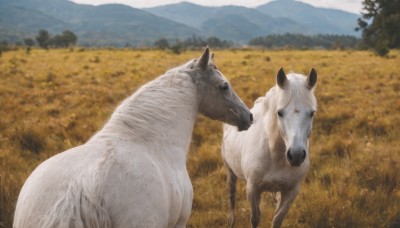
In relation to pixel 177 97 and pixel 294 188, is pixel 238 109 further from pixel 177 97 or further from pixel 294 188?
pixel 294 188

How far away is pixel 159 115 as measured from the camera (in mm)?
2516

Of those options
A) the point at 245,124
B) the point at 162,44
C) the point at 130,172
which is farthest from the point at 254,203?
the point at 162,44

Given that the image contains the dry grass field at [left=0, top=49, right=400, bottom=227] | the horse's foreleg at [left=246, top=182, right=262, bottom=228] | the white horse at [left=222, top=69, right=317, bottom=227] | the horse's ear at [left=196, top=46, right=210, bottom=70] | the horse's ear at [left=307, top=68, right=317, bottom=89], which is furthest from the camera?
the dry grass field at [left=0, top=49, right=400, bottom=227]

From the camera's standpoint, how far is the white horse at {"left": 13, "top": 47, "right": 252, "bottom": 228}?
1792 millimetres

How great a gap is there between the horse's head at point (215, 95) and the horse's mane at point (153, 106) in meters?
0.09

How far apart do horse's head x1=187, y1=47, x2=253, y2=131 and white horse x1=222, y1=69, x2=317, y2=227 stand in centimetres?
45

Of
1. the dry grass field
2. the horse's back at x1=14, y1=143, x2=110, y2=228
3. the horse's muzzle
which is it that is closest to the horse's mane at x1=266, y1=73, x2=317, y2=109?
the horse's muzzle

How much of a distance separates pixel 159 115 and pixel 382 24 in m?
24.2

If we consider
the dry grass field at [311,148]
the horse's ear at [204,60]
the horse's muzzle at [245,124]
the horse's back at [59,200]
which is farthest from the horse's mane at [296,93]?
the horse's back at [59,200]

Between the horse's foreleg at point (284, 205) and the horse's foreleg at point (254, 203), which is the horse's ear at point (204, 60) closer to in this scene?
the horse's foreleg at point (254, 203)

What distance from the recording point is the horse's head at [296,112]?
10.4 ft

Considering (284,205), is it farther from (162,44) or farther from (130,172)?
(162,44)

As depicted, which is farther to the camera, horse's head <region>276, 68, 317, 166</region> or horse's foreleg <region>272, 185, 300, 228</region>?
horse's foreleg <region>272, 185, 300, 228</region>

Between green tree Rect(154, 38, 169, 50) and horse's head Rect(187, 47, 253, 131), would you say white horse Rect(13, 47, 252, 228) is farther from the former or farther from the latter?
green tree Rect(154, 38, 169, 50)
